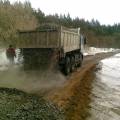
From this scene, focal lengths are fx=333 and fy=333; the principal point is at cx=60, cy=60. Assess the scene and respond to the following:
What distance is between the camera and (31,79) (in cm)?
1811

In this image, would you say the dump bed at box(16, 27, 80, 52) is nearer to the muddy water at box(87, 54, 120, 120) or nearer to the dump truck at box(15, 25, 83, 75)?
the dump truck at box(15, 25, 83, 75)

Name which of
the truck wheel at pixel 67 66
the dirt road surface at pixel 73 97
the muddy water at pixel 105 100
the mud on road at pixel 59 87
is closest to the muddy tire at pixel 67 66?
the truck wheel at pixel 67 66

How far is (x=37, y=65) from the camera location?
61.8 feet

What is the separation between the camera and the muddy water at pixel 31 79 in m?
15.8

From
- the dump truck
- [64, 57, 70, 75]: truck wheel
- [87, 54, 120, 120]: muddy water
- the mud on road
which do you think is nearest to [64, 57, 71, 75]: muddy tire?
[64, 57, 70, 75]: truck wheel

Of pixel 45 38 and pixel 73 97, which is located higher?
pixel 45 38

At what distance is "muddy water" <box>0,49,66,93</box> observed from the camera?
15.8m

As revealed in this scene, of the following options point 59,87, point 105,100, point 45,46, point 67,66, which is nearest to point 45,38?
point 45,46

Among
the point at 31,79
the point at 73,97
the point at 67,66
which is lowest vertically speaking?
the point at 73,97

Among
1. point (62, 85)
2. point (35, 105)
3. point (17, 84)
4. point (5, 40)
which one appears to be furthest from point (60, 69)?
point (5, 40)

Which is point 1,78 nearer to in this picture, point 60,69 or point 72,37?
point 60,69

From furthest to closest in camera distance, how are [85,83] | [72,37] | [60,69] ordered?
1. [72,37]
2. [60,69]
3. [85,83]

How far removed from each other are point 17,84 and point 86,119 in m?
6.11

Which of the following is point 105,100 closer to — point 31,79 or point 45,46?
point 31,79
